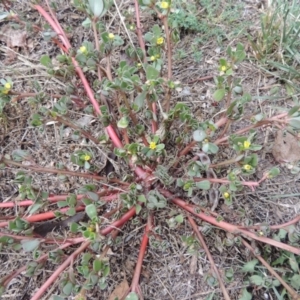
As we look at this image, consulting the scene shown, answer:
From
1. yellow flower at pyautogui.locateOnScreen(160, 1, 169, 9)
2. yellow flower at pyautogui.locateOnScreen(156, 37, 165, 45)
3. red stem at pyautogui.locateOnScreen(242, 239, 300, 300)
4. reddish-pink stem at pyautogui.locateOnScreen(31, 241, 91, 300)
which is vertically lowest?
red stem at pyautogui.locateOnScreen(242, 239, 300, 300)

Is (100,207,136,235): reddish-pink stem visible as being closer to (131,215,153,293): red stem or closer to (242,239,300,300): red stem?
(131,215,153,293): red stem

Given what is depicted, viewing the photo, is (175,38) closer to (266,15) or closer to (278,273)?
(266,15)

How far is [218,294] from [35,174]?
875mm

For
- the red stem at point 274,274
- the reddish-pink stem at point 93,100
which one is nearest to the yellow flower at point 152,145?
the reddish-pink stem at point 93,100

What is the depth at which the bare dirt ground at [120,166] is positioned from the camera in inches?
69.2

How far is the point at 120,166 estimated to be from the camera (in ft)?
6.22

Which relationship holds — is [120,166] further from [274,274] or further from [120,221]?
[274,274]

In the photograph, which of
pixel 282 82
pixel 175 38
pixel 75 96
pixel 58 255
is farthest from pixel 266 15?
pixel 58 255

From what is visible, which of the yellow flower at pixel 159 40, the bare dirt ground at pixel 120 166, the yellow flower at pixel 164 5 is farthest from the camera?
the bare dirt ground at pixel 120 166

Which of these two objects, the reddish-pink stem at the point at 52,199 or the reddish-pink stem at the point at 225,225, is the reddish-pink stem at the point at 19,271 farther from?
the reddish-pink stem at the point at 225,225

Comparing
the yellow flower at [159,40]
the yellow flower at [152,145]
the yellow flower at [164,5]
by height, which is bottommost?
the yellow flower at [152,145]

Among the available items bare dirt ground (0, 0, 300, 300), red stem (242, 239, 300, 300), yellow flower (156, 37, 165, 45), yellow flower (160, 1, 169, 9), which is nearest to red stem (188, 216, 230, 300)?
bare dirt ground (0, 0, 300, 300)

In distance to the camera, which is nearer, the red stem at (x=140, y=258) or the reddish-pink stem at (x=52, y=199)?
the red stem at (x=140, y=258)

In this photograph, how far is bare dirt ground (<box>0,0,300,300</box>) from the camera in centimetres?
176
